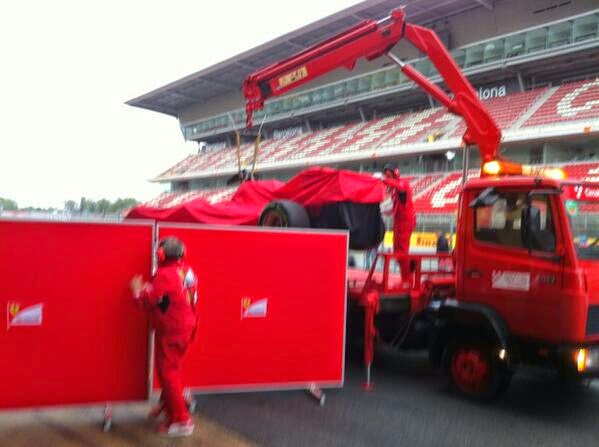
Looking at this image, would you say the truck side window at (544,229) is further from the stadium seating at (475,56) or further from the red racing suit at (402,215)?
the stadium seating at (475,56)

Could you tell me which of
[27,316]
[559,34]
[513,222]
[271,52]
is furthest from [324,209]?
[271,52]

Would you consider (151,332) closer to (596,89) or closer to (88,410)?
(88,410)

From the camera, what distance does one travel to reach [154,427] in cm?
470

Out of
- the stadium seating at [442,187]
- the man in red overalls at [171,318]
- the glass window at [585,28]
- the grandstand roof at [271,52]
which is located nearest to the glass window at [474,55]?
the grandstand roof at [271,52]

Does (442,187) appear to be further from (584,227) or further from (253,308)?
(253,308)

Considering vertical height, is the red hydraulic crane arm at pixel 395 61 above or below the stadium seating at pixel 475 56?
below

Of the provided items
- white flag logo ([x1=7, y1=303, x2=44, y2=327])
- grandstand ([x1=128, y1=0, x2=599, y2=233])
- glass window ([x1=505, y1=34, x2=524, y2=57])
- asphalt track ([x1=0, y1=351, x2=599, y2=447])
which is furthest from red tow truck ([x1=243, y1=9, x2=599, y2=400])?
glass window ([x1=505, y1=34, x2=524, y2=57])

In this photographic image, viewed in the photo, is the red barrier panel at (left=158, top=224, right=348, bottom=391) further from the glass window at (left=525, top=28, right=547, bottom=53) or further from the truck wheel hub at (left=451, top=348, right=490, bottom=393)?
the glass window at (left=525, top=28, right=547, bottom=53)

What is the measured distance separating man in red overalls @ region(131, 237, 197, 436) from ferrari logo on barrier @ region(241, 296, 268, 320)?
842mm

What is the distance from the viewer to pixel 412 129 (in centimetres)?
2978

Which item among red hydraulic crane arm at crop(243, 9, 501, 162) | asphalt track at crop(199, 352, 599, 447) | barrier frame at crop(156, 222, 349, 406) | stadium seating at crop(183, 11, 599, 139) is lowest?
asphalt track at crop(199, 352, 599, 447)

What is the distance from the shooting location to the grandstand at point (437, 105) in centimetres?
2348

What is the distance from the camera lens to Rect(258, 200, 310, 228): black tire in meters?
7.09

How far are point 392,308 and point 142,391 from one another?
10.1 feet
